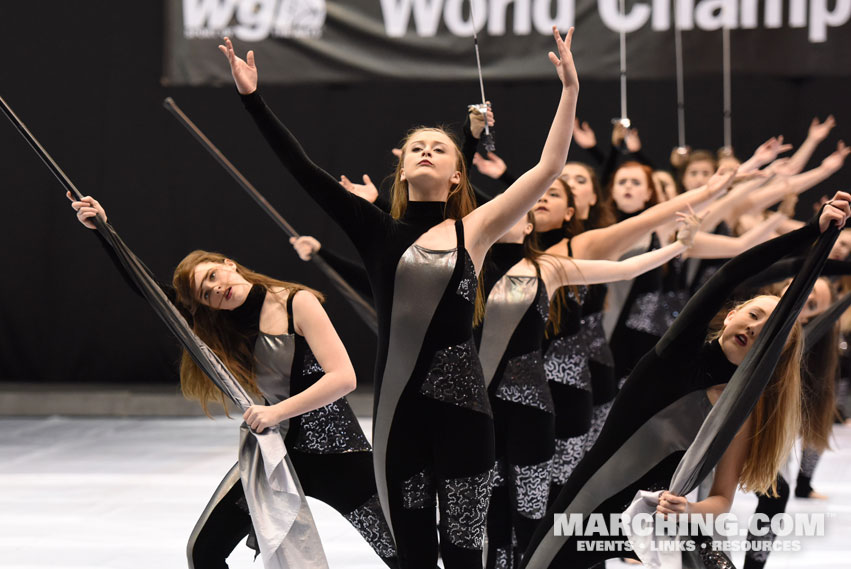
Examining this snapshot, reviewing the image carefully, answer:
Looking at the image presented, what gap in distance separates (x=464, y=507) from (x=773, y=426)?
0.74 m

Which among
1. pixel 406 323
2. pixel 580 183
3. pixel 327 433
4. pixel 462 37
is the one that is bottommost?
pixel 327 433

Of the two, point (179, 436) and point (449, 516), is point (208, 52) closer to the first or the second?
point (179, 436)

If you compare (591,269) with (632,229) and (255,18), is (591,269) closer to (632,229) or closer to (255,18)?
(632,229)

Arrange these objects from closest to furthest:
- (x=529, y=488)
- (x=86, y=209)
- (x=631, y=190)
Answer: (x=86, y=209) → (x=529, y=488) → (x=631, y=190)

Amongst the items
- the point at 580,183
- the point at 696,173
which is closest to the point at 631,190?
the point at 580,183

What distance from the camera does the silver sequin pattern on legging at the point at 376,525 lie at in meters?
2.73

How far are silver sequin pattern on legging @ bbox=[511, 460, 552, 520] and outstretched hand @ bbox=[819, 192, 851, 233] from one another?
1.21m

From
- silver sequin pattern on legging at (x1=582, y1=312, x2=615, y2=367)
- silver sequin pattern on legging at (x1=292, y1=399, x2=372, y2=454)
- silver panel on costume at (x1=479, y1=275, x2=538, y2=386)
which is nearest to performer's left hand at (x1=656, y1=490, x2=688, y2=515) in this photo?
silver sequin pattern on legging at (x1=292, y1=399, x2=372, y2=454)

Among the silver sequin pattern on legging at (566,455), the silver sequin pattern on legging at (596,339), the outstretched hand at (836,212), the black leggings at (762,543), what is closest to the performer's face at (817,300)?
the silver sequin pattern on legging at (596,339)

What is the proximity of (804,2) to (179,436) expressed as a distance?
478 centimetres

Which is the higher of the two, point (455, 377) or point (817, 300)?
point (817, 300)

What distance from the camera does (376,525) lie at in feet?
8.96

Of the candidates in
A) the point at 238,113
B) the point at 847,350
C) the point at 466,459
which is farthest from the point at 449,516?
the point at 238,113

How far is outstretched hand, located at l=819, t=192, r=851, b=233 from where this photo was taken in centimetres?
236
